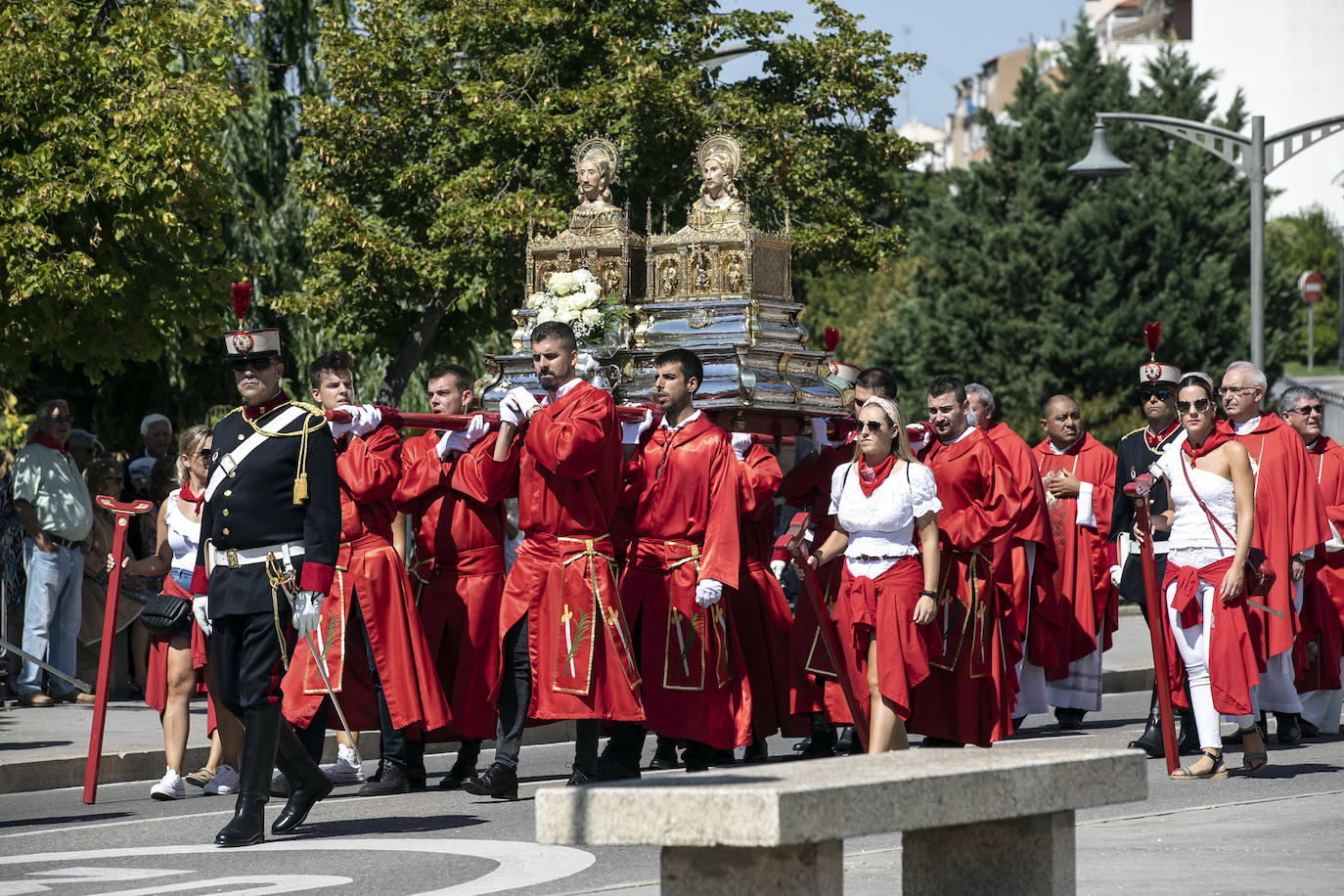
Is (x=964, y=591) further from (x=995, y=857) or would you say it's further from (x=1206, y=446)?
(x=995, y=857)

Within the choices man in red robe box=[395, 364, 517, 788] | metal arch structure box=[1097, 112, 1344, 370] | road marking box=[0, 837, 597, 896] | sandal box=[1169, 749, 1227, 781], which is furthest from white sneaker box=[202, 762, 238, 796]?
metal arch structure box=[1097, 112, 1344, 370]

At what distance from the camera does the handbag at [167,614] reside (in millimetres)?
9789

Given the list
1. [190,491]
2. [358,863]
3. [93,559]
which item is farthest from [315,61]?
[358,863]

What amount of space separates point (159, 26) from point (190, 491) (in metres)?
8.27

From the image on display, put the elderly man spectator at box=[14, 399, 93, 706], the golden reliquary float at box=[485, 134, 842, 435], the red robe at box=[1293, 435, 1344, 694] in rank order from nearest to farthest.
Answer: the golden reliquary float at box=[485, 134, 842, 435]
the red robe at box=[1293, 435, 1344, 694]
the elderly man spectator at box=[14, 399, 93, 706]

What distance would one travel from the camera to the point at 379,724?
9.98 metres

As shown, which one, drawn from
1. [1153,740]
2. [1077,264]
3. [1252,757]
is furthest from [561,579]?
[1077,264]

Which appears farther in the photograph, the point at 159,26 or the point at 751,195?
the point at 751,195

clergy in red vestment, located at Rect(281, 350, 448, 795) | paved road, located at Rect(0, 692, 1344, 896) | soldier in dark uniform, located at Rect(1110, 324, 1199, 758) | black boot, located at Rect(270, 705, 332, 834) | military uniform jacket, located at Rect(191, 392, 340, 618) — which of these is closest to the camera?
paved road, located at Rect(0, 692, 1344, 896)

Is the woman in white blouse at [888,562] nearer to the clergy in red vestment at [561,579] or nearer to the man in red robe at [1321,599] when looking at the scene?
the clergy in red vestment at [561,579]

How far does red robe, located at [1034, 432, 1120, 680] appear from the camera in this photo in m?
13.1

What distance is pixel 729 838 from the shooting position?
453 cm

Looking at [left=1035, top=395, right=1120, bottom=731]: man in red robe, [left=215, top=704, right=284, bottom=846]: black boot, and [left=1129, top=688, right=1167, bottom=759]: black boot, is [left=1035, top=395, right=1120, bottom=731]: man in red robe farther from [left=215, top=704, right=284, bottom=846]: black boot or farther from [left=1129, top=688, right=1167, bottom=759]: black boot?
[left=215, top=704, right=284, bottom=846]: black boot

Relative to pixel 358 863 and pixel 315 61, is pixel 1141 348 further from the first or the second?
pixel 358 863
